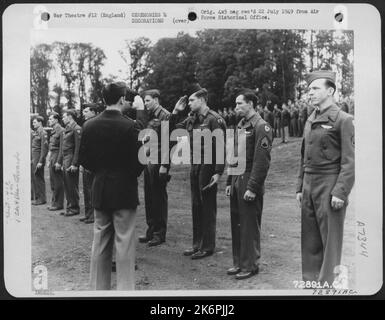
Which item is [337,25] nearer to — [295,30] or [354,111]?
[295,30]

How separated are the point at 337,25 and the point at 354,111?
1.78 feet

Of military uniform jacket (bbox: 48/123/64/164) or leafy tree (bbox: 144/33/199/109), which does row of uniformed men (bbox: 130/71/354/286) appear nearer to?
leafy tree (bbox: 144/33/199/109)

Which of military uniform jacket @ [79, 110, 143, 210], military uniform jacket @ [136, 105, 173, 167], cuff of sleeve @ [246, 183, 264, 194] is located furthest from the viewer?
military uniform jacket @ [136, 105, 173, 167]

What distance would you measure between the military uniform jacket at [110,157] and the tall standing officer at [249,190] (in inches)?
24.9

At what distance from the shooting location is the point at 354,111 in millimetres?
3346

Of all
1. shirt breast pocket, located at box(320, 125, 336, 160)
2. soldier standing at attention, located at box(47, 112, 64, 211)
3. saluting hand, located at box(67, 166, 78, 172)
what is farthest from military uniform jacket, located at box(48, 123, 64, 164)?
shirt breast pocket, located at box(320, 125, 336, 160)

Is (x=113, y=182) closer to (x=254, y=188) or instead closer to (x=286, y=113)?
(x=254, y=188)

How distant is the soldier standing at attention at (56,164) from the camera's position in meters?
3.41

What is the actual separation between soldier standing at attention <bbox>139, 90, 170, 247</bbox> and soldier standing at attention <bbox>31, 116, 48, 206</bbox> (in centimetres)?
65

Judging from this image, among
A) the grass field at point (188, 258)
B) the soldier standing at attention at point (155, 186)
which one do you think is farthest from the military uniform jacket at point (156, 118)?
the grass field at point (188, 258)

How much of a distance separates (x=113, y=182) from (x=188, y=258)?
68 centimetres

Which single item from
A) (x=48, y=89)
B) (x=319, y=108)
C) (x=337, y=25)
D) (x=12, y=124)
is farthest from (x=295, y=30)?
(x=12, y=124)

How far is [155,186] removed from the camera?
3.37 meters

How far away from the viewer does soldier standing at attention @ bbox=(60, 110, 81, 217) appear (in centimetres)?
340
